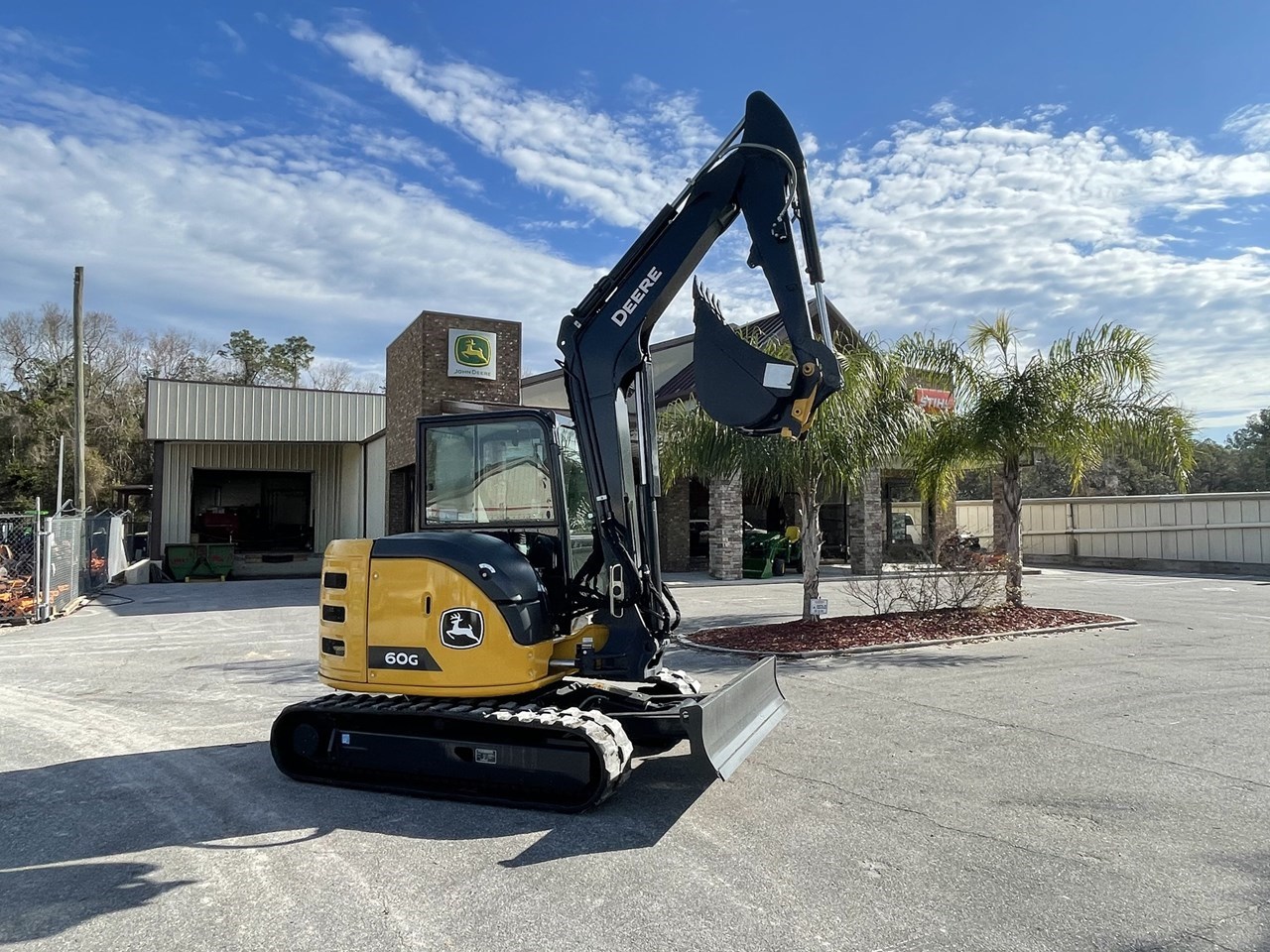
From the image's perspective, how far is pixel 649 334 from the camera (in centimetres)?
622

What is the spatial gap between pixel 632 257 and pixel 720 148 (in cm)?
95

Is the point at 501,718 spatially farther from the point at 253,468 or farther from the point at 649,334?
the point at 253,468

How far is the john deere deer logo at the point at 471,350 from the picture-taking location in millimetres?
20438

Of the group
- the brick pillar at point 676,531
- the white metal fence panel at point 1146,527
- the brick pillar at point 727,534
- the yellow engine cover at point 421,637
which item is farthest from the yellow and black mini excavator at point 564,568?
the white metal fence panel at point 1146,527

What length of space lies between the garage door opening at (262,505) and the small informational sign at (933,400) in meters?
25.1

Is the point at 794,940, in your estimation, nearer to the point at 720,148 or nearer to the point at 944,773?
the point at 944,773

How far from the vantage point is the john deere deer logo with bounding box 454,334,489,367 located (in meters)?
20.4

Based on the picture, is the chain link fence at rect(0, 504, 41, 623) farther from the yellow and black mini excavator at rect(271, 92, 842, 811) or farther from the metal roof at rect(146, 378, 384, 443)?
the yellow and black mini excavator at rect(271, 92, 842, 811)

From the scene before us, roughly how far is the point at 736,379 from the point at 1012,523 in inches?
403

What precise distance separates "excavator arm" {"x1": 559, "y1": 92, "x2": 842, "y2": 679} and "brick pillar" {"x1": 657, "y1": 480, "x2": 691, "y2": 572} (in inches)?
725

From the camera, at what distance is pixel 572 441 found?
635 cm

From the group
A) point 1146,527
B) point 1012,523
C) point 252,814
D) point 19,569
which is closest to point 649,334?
point 252,814

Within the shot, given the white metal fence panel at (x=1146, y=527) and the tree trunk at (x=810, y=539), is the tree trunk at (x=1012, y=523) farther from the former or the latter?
the white metal fence panel at (x=1146, y=527)

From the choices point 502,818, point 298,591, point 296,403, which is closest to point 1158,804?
point 502,818
